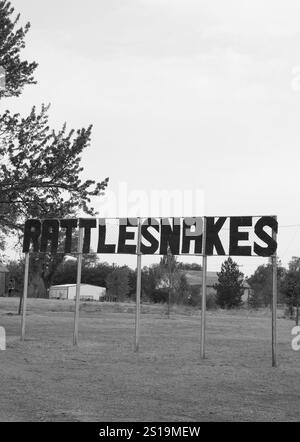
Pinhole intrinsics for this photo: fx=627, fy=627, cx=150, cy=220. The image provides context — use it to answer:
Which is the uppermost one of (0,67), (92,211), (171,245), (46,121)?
(0,67)

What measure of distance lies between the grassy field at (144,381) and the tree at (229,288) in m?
55.6

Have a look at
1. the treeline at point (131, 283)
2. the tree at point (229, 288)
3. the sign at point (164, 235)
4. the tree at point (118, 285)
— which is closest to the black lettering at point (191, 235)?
the sign at point (164, 235)

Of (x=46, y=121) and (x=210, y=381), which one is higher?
(x=46, y=121)

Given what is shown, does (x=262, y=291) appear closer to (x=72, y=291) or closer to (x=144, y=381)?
(x=72, y=291)

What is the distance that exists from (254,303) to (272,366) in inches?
2372

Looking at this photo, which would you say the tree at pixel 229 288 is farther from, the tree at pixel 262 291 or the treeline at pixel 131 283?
the treeline at pixel 131 283

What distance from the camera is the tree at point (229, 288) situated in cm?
7525

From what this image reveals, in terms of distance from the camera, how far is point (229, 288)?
75500mm

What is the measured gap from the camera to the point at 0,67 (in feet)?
63.2

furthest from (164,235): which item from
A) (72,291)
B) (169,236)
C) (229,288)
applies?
(72,291)

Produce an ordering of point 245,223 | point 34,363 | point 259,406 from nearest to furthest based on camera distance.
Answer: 1. point 259,406
2. point 34,363
3. point 245,223

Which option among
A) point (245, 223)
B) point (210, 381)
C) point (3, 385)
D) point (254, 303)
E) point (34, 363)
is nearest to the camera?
point (3, 385)
